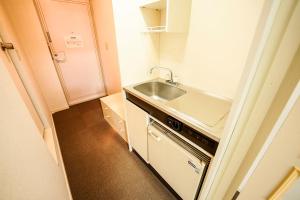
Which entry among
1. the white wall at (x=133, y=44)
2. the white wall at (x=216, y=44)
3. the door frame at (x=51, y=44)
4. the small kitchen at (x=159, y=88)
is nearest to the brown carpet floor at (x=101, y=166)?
the small kitchen at (x=159, y=88)

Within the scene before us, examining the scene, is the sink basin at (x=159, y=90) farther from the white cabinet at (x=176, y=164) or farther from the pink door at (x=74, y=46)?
the pink door at (x=74, y=46)

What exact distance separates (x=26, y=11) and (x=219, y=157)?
3.12 m

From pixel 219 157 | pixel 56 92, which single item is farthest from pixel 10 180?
pixel 56 92

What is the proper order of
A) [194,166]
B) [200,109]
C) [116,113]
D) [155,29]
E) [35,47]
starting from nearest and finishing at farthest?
1. [194,166]
2. [200,109]
3. [155,29]
4. [116,113]
5. [35,47]

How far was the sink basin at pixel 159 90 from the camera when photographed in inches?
55.7

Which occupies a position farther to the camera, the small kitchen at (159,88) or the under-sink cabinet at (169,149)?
the under-sink cabinet at (169,149)

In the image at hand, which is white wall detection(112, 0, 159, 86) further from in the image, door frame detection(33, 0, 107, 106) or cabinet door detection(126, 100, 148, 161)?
door frame detection(33, 0, 107, 106)

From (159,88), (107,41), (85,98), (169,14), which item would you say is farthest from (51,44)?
(169,14)

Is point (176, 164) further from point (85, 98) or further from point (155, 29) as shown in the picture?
point (85, 98)

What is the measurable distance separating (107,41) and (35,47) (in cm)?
120

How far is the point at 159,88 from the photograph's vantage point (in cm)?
154

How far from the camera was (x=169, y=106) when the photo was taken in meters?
0.97

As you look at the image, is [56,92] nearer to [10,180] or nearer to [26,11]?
[26,11]

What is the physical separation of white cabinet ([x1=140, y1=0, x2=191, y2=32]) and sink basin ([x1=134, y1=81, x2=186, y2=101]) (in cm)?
58
